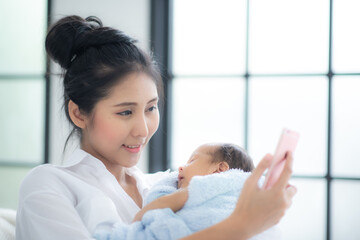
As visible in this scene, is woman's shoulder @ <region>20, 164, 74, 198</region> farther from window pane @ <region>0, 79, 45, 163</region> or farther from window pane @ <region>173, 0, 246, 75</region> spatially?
window pane @ <region>0, 79, 45, 163</region>

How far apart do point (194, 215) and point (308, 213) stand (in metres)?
1.39

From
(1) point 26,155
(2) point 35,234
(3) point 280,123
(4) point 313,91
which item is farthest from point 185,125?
(2) point 35,234

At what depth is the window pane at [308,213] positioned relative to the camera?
2.43 m

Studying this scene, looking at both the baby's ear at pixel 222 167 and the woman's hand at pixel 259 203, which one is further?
the baby's ear at pixel 222 167

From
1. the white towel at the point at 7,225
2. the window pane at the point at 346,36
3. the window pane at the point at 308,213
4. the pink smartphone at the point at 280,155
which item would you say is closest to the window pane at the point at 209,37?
the window pane at the point at 346,36

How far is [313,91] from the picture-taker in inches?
95.3

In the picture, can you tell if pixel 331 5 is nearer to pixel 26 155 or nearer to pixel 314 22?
pixel 314 22

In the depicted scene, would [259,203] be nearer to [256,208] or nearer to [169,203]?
[256,208]

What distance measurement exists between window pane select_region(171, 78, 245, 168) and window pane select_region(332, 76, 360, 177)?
1.72 feet

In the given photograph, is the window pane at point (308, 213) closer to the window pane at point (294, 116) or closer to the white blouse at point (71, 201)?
the window pane at point (294, 116)

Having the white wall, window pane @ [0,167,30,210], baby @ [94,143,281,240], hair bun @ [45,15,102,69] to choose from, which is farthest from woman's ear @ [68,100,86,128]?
window pane @ [0,167,30,210]

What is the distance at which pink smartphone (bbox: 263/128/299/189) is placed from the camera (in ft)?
3.42

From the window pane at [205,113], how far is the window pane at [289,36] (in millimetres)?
210

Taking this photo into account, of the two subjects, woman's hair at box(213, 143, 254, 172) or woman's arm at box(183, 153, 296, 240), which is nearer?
woman's arm at box(183, 153, 296, 240)
